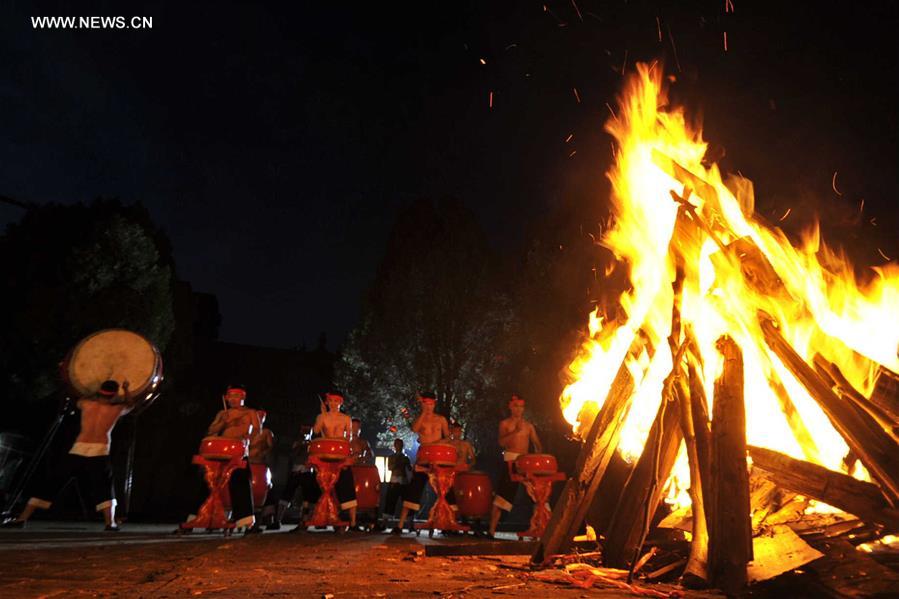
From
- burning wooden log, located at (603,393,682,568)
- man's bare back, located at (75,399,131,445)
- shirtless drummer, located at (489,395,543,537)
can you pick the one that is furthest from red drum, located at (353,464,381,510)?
burning wooden log, located at (603,393,682,568)

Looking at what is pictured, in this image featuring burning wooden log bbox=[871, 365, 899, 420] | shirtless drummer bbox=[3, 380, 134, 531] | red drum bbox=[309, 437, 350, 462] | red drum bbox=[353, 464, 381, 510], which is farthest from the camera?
red drum bbox=[353, 464, 381, 510]

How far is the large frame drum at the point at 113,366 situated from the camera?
29.9 feet

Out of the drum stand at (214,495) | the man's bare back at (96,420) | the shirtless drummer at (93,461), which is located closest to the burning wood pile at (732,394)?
the drum stand at (214,495)

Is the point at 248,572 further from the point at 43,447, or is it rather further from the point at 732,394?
the point at 43,447

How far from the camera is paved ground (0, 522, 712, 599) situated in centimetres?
370

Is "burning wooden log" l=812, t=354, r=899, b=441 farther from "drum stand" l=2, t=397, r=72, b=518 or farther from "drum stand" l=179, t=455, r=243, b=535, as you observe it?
"drum stand" l=2, t=397, r=72, b=518

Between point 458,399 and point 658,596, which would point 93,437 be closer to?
point 658,596

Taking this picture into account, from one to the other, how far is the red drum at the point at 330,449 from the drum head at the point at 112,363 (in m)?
2.87

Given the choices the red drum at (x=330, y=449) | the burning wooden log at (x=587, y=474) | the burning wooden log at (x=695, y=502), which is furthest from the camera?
the red drum at (x=330, y=449)

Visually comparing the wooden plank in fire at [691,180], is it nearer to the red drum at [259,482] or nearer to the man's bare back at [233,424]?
the man's bare back at [233,424]

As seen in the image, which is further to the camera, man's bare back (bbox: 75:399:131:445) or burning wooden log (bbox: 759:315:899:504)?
man's bare back (bbox: 75:399:131:445)

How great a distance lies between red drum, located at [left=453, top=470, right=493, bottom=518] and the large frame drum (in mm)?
5337

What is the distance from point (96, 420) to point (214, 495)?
2112 mm

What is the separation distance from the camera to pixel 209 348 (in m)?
26.2
